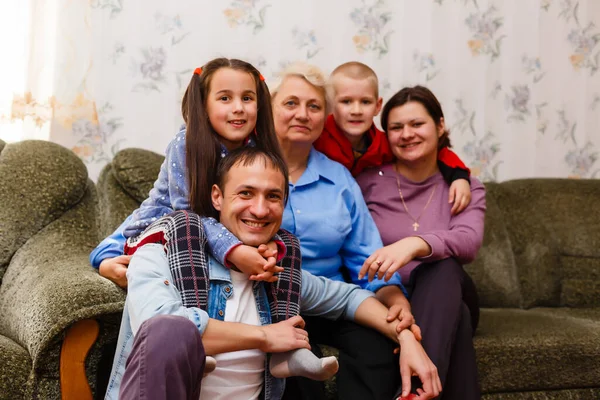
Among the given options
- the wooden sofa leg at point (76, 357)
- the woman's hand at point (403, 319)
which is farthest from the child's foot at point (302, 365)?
the wooden sofa leg at point (76, 357)

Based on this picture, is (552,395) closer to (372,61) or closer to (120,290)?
(120,290)

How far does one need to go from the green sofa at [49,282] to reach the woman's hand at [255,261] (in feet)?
0.96

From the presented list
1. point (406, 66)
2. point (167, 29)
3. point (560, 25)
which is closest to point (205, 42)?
point (167, 29)

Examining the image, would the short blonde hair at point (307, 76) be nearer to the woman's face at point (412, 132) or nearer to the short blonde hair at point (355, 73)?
the short blonde hair at point (355, 73)

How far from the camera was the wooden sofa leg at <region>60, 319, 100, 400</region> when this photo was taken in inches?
57.5

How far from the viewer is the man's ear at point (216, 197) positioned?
60.0 inches

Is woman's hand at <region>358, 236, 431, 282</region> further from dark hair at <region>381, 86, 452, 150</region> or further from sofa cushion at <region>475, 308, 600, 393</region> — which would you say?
dark hair at <region>381, 86, 452, 150</region>

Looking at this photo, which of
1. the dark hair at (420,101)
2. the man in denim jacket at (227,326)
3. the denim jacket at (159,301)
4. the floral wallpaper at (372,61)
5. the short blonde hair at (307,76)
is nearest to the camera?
the man in denim jacket at (227,326)

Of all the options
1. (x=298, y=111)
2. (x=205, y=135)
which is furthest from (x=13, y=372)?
(x=298, y=111)

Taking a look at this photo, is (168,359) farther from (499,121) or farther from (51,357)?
(499,121)

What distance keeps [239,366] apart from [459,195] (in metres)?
0.85

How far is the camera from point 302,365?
4.46ft

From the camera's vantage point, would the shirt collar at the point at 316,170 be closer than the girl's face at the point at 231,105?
No

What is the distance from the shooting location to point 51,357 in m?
1.46
